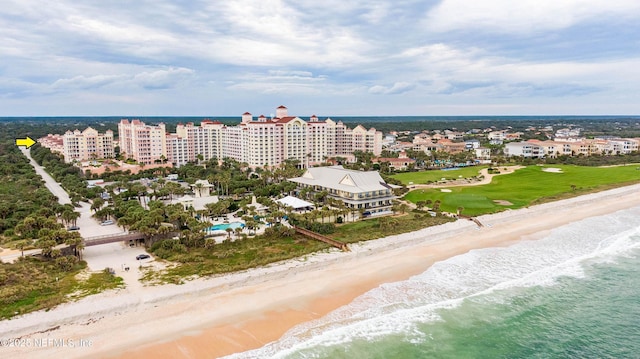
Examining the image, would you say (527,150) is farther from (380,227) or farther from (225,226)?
(225,226)

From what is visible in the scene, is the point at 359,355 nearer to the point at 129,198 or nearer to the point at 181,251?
the point at 181,251

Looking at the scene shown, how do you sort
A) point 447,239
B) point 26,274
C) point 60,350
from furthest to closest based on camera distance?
point 447,239 < point 26,274 < point 60,350

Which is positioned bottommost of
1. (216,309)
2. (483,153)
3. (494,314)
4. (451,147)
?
(494,314)

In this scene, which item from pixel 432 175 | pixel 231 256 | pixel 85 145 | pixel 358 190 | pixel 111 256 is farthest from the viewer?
pixel 85 145

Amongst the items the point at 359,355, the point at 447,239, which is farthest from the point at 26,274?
the point at 447,239

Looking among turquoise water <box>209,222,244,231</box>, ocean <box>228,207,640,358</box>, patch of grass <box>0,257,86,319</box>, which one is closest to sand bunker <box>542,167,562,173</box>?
ocean <box>228,207,640,358</box>

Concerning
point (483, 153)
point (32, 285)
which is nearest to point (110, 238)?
point (32, 285)
